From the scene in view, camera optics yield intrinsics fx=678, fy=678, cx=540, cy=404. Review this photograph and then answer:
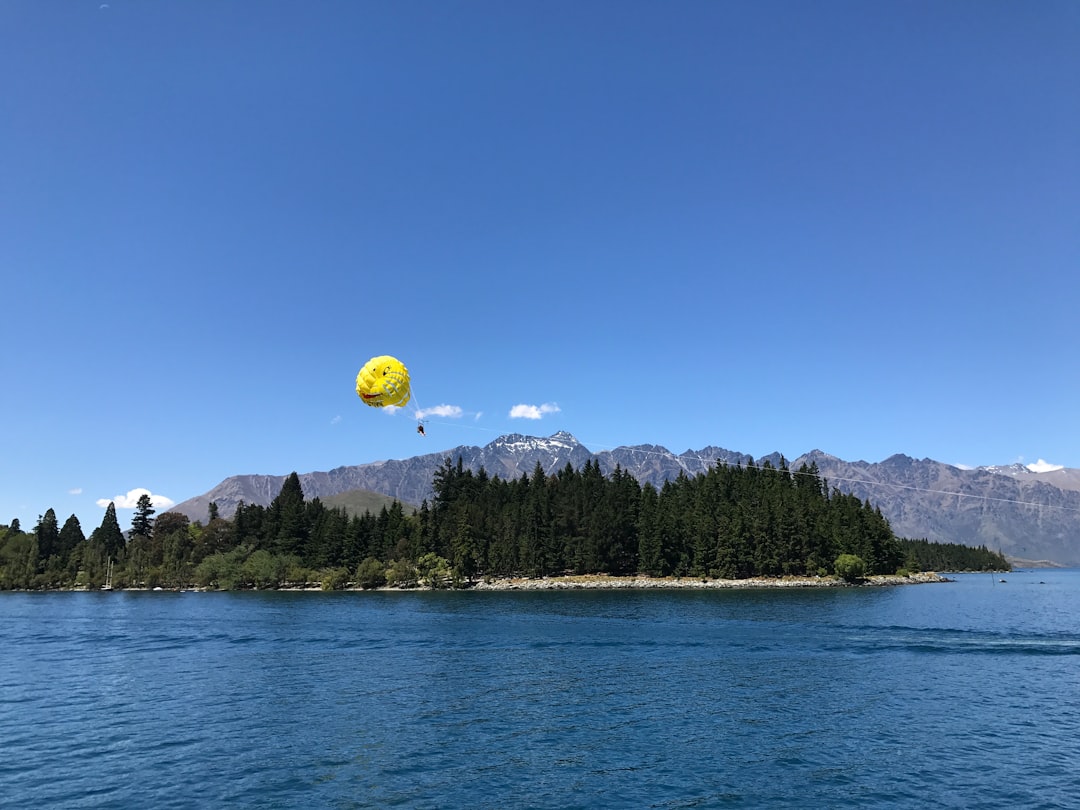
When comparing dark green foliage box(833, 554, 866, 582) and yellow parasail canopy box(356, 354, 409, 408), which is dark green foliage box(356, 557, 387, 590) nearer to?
dark green foliage box(833, 554, 866, 582)

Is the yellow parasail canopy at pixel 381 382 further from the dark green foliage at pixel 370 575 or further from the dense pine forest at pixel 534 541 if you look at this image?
the dark green foliage at pixel 370 575

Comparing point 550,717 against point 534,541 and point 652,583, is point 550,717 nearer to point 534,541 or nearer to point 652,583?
point 652,583

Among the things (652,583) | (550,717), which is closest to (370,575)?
(652,583)

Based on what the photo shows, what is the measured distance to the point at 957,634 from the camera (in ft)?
211

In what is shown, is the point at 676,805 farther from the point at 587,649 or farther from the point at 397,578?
the point at 397,578

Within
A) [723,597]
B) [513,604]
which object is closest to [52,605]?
[513,604]

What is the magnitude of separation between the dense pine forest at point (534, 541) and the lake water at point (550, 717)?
7660 centimetres

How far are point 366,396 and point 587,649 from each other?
27.9 metres

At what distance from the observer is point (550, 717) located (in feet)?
114

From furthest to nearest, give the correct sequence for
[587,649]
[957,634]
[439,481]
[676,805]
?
[439,481] < [957,634] < [587,649] < [676,805]

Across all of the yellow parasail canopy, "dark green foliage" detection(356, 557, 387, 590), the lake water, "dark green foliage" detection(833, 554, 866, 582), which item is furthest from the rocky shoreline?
the yellow parasail canopy

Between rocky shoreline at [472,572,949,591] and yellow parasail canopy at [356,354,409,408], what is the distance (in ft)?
315

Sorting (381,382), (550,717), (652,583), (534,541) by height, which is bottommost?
Answer: (652,583)

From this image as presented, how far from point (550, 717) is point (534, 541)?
122810 mm
